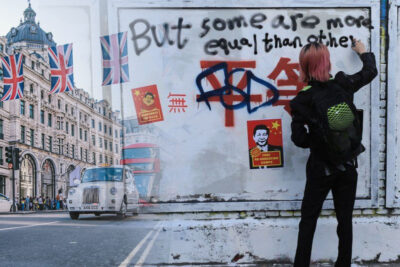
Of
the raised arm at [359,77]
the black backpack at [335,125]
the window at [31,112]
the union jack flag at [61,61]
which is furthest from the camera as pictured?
the window at [31,112]

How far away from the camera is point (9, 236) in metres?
8.26

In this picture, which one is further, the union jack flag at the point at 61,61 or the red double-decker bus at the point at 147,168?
the union jack flag at the point at 61,61

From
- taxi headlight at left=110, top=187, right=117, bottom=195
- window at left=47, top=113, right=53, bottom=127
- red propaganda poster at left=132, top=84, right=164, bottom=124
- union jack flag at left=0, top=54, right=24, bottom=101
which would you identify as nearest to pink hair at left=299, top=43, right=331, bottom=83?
red propaganda poster at left=132, top=84, right=164, bottom=124

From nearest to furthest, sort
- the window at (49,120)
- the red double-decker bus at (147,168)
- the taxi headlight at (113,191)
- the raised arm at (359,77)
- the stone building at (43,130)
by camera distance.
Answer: the raised arm at (359,77) < the red double-decker bus at (147,168) < the taxi headlight at (113,191) < the stone building at (43,130) < the window at (49,120)

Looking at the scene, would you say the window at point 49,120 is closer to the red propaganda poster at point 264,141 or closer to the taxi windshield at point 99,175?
the taxi windshield at point 99,175

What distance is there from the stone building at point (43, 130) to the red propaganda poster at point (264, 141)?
36633mm

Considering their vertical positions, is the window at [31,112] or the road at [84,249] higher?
the window at [31,112]

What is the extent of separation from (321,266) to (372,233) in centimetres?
60

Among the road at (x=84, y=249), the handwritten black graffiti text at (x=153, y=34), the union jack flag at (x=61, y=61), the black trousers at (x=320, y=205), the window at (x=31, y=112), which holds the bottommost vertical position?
the road at (x=84, y=249)

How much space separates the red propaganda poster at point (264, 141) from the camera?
393 cm

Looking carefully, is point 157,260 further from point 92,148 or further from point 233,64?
point 92,148

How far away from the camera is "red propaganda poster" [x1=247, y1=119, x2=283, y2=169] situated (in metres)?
3.93

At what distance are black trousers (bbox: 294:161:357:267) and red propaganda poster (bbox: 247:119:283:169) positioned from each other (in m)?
0.86

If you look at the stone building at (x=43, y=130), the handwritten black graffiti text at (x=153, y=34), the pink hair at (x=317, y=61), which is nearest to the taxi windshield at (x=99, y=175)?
the handwritten black graffiti text at (x=153, y=34)
